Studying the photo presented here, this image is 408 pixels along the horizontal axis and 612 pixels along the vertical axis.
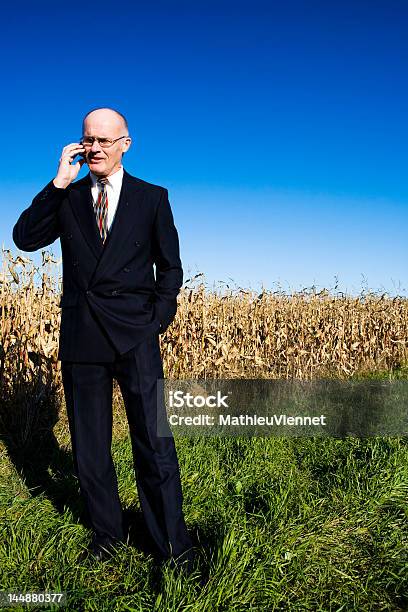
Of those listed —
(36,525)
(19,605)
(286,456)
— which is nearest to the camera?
(19,605)

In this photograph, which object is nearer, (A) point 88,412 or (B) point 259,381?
(A) point 88,412

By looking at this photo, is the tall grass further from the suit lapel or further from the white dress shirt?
the white dress shirt

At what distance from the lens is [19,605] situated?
9.61 ft

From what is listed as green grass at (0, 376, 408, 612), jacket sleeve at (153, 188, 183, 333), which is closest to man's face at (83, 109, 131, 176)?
jacket sleeve at (153, 188, 183, 333)

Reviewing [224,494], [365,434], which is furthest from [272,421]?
[224,494]

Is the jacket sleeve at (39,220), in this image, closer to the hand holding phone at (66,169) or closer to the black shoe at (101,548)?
the hand holding phone at (66,169)

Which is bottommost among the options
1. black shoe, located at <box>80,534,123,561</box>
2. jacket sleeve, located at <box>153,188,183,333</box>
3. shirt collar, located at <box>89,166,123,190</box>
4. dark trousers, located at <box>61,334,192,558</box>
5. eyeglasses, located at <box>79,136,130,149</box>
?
black shoe, located at <box>80,534,123,561</box>

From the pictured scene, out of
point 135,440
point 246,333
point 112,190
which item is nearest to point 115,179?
point 112,190

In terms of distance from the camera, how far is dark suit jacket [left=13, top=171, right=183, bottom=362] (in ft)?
10.5

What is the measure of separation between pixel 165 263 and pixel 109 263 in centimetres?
36

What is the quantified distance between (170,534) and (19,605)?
87 cm

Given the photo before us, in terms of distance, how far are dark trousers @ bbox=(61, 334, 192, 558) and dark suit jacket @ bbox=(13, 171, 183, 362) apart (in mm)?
122

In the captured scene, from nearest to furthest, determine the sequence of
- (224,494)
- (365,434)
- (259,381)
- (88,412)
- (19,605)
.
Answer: (19,605) < (88,412) < (224,494) < (365,434) < (259,381)

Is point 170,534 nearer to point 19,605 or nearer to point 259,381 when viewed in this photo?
point 19,605
